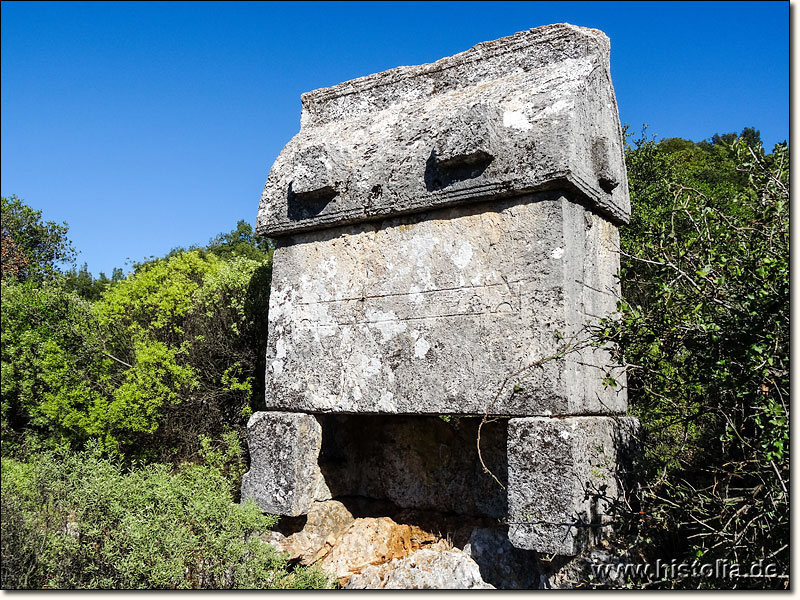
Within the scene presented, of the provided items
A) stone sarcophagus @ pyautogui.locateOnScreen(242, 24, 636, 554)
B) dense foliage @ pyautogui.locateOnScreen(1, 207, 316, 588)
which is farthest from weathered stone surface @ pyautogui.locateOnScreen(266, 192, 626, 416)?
dense foliage @ pyautogui.locateOnScreen(1, 207, 316, 588)

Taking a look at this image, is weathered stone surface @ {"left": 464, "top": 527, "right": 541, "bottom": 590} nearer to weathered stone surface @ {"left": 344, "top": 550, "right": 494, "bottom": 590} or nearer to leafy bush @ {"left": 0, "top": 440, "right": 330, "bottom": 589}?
weathered stone surface @ {"left": 344, "top": 550, "right": 494, "bottom": 590}

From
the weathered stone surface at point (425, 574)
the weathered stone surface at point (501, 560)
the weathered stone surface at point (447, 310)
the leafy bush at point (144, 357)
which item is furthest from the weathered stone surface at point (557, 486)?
the leafy bush at point (144, 357)

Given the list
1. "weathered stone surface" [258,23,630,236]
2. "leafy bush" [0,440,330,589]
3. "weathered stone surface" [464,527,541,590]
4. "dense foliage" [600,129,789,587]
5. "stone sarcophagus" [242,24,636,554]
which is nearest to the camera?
"dense foliage" [600,129,789,587]

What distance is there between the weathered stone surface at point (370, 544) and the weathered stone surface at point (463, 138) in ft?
7.60

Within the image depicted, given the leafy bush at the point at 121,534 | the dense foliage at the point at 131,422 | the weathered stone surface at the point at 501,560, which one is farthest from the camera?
the weathered stone surface at the point at 501,560

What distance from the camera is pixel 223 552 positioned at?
14.0ft

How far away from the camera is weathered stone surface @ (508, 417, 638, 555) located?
3.89m

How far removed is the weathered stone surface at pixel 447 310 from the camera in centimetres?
413

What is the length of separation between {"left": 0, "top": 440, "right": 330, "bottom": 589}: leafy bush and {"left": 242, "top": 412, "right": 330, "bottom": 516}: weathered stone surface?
0.20 metres

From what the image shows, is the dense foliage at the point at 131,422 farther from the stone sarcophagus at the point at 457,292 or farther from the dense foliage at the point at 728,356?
the dense foliage at the point at 728,356

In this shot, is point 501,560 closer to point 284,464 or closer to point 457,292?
point 284,464

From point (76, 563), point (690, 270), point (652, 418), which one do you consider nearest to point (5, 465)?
point (76, 563)

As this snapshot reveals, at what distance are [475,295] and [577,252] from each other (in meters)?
0.70

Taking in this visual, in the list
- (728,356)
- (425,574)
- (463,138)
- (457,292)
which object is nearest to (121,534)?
(425,574)
